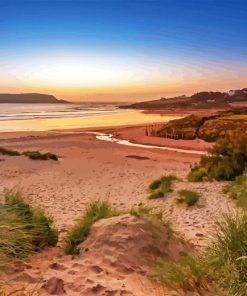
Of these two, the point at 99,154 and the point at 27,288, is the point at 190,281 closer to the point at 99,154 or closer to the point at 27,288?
the point at 27,288

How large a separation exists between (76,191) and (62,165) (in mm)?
6427

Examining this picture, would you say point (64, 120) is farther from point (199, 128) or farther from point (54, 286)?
point (54, 286)

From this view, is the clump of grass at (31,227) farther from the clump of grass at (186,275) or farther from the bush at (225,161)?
the bush at (225,161)

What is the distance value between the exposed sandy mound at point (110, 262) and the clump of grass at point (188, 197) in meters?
4.06

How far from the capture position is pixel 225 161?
13281 mm

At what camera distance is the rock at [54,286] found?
15.0 ft

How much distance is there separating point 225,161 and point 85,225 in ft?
25.8

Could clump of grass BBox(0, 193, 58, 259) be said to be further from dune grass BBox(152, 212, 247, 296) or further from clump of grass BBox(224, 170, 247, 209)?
clump of grass BBox(224, 170, 247, 209)

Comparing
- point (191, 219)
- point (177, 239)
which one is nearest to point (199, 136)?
point (191, 219)

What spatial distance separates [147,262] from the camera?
535 centimetres

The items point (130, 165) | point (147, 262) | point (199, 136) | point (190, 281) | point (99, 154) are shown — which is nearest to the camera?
point (190, 281)

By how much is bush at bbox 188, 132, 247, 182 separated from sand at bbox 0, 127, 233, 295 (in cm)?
62

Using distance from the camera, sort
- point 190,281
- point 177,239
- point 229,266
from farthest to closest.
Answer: point 177,239 → point 190,281 → point 229,266

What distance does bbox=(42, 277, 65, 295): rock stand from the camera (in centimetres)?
456
